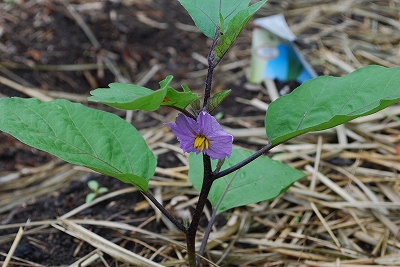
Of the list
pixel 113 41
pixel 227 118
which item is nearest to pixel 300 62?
pixel 227 118

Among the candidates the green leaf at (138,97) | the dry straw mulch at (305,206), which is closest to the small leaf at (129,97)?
the green leaf at (138,97)

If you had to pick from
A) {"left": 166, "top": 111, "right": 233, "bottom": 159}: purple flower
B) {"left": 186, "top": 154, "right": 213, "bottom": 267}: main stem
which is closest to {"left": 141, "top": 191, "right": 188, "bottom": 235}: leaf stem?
{"left": 186, "top": 154, "right": 213, "bottom": 267}: main stem

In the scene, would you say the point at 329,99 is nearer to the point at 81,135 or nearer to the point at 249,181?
the point at 249,181

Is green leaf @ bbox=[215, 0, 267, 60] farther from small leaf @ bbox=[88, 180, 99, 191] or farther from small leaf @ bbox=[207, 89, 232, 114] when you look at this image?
small leaf @ bbox=[88, 180, 99, 191]

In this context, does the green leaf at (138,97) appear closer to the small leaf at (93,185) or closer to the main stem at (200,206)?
the main stem at (200,206)

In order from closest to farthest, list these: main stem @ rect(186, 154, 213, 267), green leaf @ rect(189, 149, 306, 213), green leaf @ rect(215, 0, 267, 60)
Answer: green leaf @ rect(215, 0, 267, 60) → main stem @ rect(186, 154, 213, 267) → green leaf @ rect(189, 149, 306, 213)

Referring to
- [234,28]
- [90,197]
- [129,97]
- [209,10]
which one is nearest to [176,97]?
[129,97]

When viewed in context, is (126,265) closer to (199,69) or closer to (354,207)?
(354,207)
